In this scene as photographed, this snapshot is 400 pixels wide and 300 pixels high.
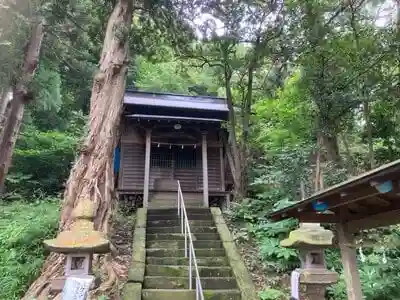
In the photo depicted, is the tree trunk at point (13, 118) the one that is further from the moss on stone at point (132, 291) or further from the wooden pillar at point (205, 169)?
the wooden pillar at point (205, 169)

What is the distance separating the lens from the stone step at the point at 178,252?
7391 mm

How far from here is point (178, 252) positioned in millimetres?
7516

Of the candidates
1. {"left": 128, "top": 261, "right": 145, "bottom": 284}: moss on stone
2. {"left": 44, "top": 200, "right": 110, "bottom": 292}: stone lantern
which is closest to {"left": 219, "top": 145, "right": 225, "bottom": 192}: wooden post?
{"left": 128, "top": 261, "right": 145, "bottom": 284}: moss on stone

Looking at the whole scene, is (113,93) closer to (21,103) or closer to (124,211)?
(21,103)

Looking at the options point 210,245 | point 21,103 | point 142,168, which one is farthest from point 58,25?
point 210,245

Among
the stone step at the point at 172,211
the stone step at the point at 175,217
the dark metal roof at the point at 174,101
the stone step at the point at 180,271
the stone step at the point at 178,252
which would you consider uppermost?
the dark metal roof at the point at 174,101

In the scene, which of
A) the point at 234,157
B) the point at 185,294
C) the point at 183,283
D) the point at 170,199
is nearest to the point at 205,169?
the point at 234,157

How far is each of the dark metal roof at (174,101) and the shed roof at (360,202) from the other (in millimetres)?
7948

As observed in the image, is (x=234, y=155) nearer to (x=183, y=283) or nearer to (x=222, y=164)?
(x=222, y=164)

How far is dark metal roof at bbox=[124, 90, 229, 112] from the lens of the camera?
12.5 metres

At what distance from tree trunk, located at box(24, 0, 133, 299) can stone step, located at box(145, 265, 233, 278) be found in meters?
0.67

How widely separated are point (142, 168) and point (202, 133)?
2507mm

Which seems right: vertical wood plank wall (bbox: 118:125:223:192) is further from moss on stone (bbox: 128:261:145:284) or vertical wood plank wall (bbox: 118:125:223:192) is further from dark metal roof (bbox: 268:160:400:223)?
dark metal roof (bbox: 268:160:400:223)

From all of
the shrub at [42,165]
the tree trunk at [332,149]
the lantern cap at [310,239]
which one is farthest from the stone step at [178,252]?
the shrub at [42,165]
